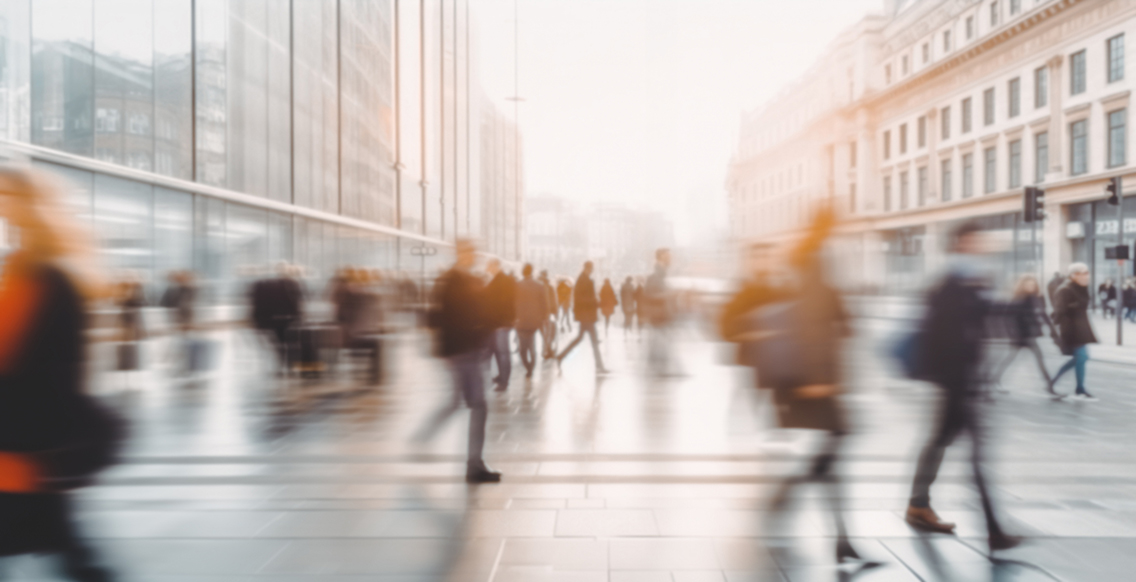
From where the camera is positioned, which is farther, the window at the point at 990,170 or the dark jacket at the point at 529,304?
the window at the point at 990,170

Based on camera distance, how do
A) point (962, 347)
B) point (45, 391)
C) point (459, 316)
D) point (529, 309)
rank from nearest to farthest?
point (45, 391)
point (962, 347)
point (459, 316)
point (529, 309)

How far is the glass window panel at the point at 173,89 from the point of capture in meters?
15.8

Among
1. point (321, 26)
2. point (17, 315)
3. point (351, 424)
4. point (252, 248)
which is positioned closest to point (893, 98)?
point (321, 26)

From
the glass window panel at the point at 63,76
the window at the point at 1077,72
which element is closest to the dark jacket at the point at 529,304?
the glass window panel at the point at 63,76

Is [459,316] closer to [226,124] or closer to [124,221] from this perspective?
[124,221]

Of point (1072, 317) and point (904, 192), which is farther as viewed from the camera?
point (904, 192)

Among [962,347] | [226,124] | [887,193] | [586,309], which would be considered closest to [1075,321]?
[586,309]

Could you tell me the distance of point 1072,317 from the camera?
9820mm

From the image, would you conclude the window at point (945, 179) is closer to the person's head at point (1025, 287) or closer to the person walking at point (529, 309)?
the person's head at point (1025, 287)

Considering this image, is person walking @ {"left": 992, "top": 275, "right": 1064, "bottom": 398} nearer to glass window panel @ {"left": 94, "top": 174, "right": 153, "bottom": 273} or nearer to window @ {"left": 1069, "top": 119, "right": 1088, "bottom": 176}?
glass window panel @ {"left": 94, "top": 174, "right": 153, "bottom": 273}

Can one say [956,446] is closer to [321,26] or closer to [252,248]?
[252,248]

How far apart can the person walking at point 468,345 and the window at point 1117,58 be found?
35149 millimetres

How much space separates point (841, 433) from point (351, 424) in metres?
5.41

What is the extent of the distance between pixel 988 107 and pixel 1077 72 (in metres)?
7.38
